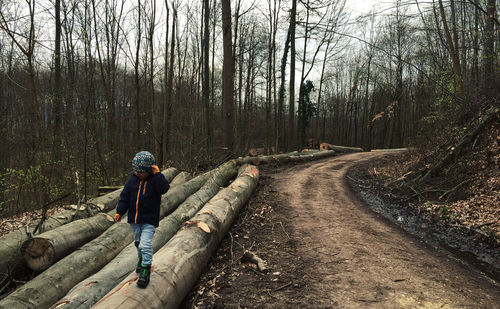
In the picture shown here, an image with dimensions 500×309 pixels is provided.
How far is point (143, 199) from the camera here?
11.2 feet

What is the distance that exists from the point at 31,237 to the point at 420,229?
8074 mm

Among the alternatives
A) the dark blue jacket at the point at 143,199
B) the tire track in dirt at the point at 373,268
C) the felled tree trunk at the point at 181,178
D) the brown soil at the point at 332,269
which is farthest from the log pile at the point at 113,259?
the felled tree trunk at the point at 181,178

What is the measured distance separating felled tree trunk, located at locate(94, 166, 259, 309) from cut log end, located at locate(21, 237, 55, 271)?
2143 millimetres

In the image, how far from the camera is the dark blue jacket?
11.1 feet

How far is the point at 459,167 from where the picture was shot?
8305mm

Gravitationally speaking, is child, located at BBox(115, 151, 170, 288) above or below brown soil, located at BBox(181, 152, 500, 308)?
above

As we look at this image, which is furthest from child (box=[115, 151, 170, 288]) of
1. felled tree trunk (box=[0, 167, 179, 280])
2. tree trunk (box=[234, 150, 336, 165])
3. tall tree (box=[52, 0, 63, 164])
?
tall tree (box=[52, 0, 63, 164])

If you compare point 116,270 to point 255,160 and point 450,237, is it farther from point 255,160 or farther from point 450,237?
point 255,160

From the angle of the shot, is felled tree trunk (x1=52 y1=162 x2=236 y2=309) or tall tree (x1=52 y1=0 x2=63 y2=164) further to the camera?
tall tree (x1=52 y1=0 x2=63 y2=164)

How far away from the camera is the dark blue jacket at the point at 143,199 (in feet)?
11.1

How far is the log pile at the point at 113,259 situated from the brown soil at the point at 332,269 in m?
0.41

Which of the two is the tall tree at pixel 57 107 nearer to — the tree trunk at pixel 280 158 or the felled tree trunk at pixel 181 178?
the felled tree trunk at pixel 181 178

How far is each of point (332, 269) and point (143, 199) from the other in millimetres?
3060

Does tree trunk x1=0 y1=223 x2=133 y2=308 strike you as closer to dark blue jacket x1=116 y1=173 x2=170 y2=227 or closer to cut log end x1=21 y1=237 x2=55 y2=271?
cut log end x1=21 y1=237 x2=55 y2=271
